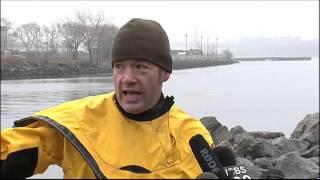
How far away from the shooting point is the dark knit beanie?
1807mm

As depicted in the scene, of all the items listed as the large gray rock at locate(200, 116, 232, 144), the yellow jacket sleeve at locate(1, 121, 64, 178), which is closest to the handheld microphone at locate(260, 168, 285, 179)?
the yellow jacket sleeve at locate(1, 121, 64, 178)

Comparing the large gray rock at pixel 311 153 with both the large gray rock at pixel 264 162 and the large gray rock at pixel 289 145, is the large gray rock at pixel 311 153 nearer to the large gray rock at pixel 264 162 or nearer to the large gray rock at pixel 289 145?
the large gray rock at pixel 289 145

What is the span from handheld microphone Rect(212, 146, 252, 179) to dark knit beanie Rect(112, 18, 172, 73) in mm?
364

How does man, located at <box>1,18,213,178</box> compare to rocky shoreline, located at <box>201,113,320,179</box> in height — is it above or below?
above

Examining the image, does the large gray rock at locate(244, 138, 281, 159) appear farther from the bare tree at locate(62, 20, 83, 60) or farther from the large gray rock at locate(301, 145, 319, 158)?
the bare tree at locate(62, 20, 83, 60)

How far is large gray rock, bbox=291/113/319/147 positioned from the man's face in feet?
30.4

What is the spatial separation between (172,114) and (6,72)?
179 feet

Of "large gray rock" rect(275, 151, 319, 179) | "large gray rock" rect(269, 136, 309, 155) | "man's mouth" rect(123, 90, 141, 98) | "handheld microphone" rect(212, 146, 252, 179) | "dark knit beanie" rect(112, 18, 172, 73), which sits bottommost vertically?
"large gray rock" rect(269, 136, 309, 155)

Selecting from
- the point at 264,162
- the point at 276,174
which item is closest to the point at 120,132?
the point at 276,174

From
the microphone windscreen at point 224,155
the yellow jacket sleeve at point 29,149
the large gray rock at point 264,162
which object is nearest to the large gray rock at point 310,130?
the large gray rock at point 264,162

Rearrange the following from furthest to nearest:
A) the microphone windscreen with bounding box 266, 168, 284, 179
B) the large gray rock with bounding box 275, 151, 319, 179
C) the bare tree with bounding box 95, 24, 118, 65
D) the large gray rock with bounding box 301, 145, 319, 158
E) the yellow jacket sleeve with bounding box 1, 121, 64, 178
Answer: the bare tree with bounding box 95, 24, 118, 65
the large gray rock with bounding box 301, 145, 319, 158
the large gray rock with bounding box 275, 151, 319, 179
the microphone windscreen with bounding box 266, 168, 284, 179
the yellow jacket sleeve with bounding box 1, 121, 64, 178

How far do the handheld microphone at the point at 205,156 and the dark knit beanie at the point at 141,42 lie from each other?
0.30 metres

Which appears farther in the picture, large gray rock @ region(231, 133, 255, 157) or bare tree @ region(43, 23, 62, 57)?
bare tree @ region(43, 23, 62, 57)

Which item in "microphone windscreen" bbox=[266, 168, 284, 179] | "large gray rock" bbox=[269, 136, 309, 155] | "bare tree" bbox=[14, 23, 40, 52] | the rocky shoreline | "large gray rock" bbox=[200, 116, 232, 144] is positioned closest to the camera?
"microphone windscreen" bbox=[266, 168, 284, 179]
